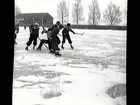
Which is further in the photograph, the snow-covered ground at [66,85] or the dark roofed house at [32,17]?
the dark roofed house at [32,17]

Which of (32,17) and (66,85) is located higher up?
(32,17)

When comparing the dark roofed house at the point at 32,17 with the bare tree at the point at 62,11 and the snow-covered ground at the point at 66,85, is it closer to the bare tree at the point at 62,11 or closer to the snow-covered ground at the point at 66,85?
the bare tree at the point at 62,11

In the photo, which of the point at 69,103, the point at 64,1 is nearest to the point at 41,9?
the point at 64,1

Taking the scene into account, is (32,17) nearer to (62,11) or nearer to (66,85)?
(62,11)

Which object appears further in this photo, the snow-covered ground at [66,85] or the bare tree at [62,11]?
the bare tree at [62,11]

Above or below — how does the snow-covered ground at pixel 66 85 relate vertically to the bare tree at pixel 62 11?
below

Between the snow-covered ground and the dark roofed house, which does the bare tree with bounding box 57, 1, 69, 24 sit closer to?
the dark roofed house

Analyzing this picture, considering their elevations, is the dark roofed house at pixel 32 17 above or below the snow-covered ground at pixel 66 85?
above

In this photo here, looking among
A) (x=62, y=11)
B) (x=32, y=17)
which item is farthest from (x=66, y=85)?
(x=32, y=17)

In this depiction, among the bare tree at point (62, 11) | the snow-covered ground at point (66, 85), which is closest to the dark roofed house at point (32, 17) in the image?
the bare tree at point (62, 11)

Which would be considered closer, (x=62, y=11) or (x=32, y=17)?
(x=62, y=11)
